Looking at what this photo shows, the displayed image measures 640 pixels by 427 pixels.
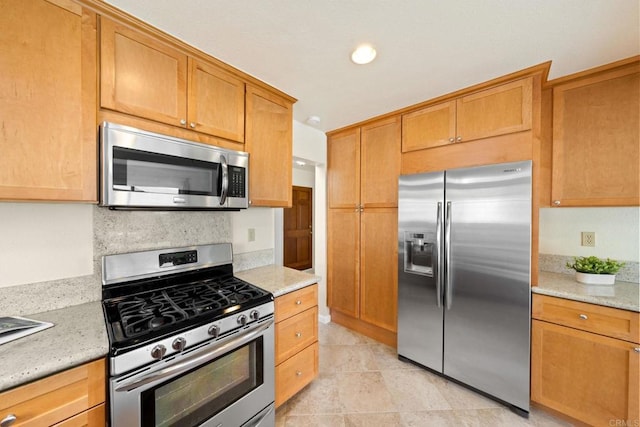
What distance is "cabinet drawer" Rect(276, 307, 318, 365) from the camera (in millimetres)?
1631

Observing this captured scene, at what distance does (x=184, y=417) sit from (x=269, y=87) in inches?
81.7

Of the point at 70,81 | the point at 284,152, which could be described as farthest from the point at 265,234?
the point at 70,81

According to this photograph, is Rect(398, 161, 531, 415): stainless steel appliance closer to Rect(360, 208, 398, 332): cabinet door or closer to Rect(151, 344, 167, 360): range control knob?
Rect(360, 208, 398, 332): cabinet door

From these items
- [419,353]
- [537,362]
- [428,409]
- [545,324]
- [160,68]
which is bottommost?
[428,409]

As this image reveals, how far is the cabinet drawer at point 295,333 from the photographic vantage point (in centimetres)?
163

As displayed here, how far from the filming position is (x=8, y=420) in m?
0.76

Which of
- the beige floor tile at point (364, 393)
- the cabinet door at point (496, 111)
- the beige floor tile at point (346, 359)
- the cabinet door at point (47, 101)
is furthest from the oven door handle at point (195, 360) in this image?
the cabinet door at point (496, 111)

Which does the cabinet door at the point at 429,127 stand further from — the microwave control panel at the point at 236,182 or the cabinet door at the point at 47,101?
the cabinet door at the point at 47,101

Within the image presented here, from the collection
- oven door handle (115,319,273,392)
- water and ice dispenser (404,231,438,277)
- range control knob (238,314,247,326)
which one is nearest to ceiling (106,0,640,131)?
water and ice dispenser (404,231,438,277)

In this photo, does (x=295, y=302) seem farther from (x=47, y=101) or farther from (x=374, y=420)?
(x=47, y=101)

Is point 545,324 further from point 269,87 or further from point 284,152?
point 269,87

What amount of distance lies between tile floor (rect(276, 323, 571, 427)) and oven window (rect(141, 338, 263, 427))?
53 centimetres

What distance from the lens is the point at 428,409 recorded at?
1726 mm

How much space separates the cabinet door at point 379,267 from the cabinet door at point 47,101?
2171 millimetres
